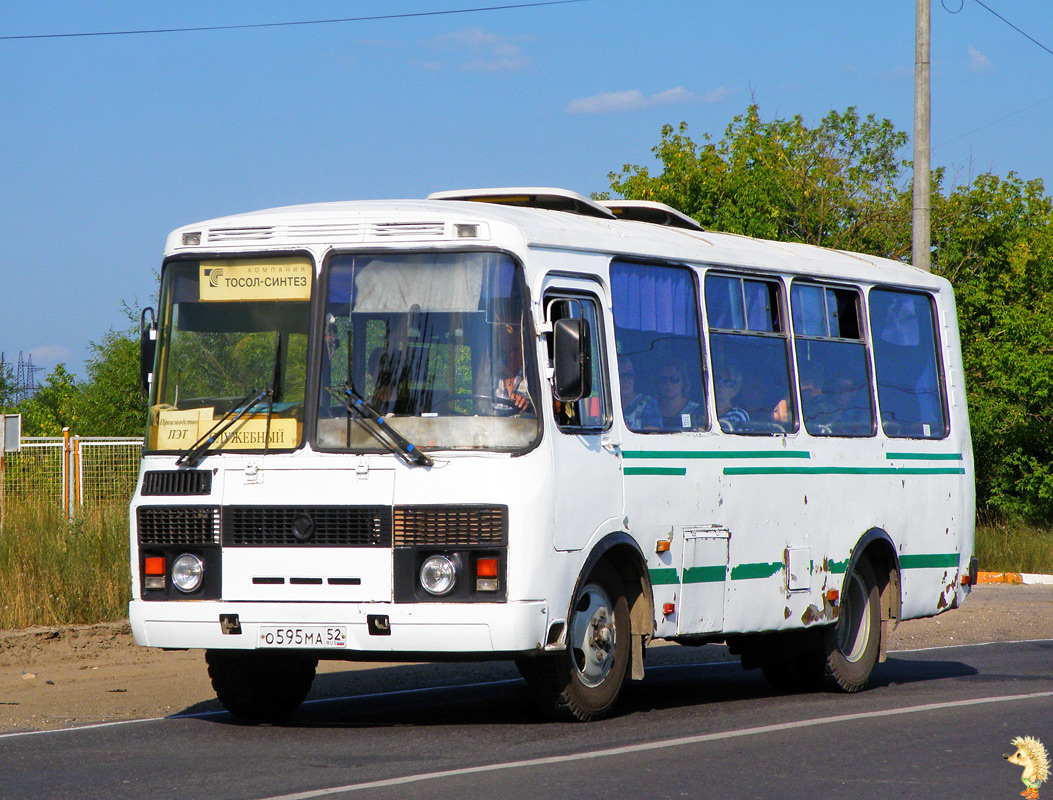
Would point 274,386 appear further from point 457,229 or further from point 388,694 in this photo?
point 388,694

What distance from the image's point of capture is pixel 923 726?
30.7 feet

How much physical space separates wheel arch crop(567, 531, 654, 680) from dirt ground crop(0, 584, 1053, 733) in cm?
299

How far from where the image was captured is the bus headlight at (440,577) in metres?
8.51

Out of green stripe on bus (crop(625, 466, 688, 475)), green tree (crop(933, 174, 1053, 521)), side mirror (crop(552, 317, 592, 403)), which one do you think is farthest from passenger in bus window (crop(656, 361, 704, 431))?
green tree (crop(933, 174, 1053, 521))

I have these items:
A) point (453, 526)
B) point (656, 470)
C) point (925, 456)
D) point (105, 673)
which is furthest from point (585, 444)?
point (105, 673)

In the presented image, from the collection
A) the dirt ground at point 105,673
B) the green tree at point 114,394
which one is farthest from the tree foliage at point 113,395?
the dirt ground at point 105,673

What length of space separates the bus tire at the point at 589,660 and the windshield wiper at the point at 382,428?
3.91 feet

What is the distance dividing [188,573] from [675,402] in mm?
3166


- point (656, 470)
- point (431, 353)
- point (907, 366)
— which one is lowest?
point (656, 470)

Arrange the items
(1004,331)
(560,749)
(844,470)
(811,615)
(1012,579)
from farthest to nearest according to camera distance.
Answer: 1. (1004,331)
2. (1012,579)
3. (844,470)
4. (811,615)
5. (560,749)

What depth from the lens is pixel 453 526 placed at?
855cm

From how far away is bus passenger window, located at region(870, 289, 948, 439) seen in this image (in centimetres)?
1238

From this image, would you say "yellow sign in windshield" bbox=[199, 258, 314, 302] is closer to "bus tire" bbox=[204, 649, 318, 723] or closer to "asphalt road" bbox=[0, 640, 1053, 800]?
"bus tire" bbox=[204, 649, 318, 723]

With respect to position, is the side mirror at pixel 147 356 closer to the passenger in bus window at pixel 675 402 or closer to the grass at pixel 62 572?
the passenger in bus window at pixel 675 402
